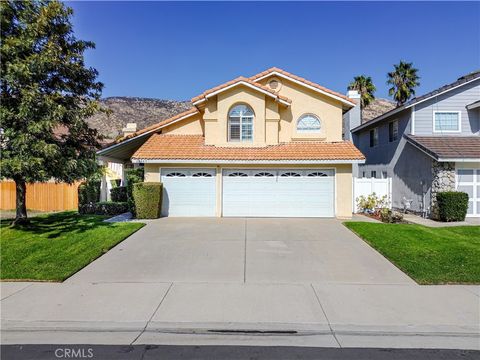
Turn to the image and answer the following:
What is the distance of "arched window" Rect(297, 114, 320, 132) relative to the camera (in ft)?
54.6

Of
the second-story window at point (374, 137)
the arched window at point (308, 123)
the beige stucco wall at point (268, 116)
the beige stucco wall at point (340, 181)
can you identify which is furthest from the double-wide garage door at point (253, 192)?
the second-story window at point (374, 137)

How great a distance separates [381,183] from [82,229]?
45.8ft

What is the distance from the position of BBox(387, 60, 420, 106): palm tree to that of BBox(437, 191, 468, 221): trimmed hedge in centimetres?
2444

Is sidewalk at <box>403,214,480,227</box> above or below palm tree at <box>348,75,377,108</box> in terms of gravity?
below

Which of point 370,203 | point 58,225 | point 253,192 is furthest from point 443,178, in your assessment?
point 58,225

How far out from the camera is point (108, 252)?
9398 mm

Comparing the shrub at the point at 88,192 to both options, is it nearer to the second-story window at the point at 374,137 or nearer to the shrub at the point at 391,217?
the shrub at the point at 391,217

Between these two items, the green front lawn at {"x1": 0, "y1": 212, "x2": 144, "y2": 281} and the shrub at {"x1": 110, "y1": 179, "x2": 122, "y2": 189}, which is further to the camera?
the shrub at {"x1": 110, "y1": 179, "x2": 122, "y2": 189}

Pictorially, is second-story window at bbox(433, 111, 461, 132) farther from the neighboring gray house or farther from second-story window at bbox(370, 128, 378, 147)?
second-story window at bbox(370, 128, 378, 147)

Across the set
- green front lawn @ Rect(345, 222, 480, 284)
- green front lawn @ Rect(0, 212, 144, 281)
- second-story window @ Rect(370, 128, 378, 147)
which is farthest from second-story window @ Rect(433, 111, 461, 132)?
green front lawn @ Rect(0, 212, 144, 281)

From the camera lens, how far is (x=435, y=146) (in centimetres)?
1595

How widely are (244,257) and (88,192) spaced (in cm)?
1227

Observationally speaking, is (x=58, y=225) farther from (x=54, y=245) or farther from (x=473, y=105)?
(x=473, y=105)

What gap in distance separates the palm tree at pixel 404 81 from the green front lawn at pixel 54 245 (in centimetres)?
3268
